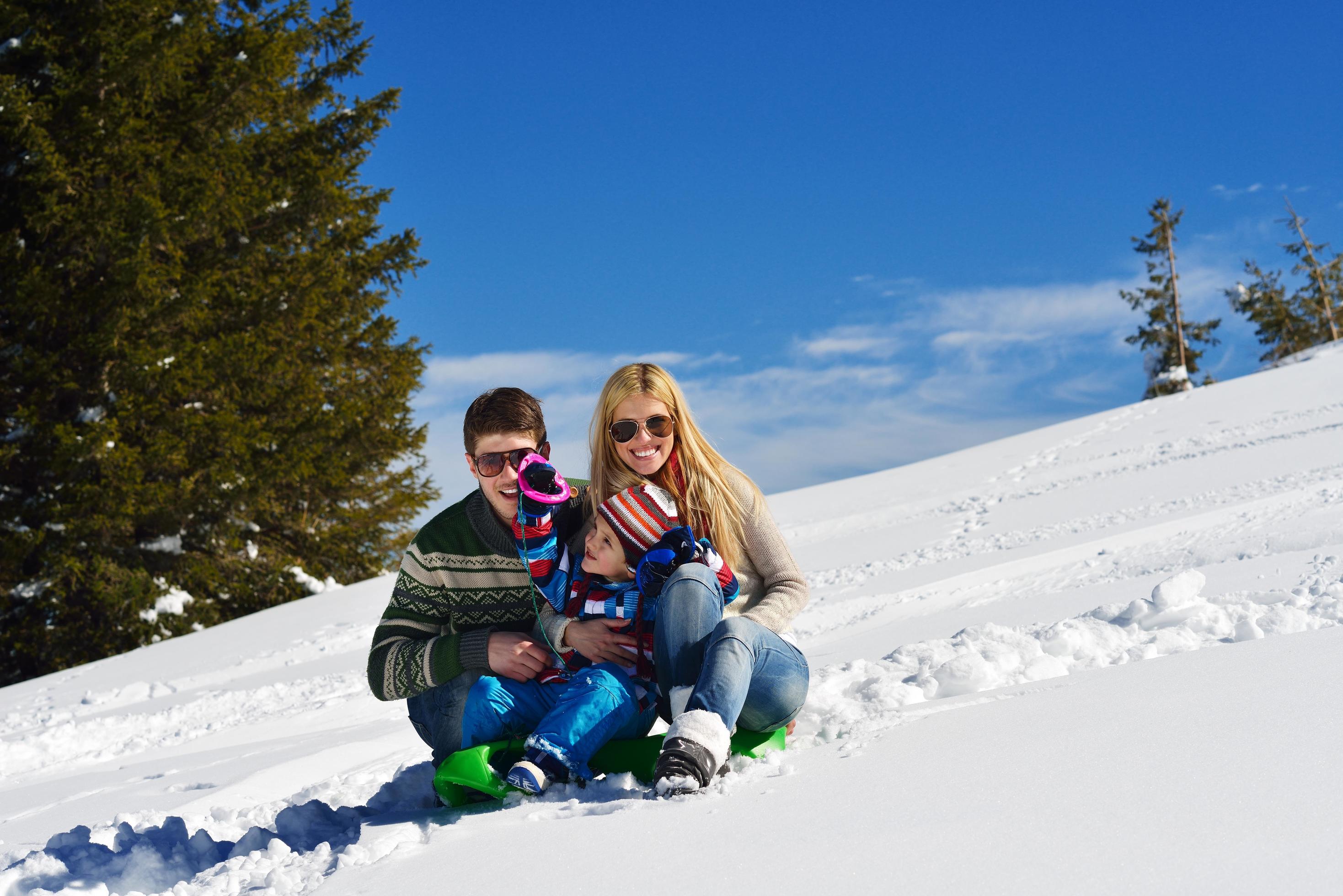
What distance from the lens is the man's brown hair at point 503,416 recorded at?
2641 mm

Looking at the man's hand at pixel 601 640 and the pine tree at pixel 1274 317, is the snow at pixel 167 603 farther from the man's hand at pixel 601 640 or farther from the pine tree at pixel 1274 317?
the pine tree at pixel 1274 317

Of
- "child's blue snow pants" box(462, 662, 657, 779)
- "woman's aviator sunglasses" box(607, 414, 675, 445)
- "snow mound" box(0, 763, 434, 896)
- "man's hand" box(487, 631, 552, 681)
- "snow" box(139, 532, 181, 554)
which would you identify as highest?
"snow" box(139, 532, 181, 554)

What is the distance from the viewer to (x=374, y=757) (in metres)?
4.02

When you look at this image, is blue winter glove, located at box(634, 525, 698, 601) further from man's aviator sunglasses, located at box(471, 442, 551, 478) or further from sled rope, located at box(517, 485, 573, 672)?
man's aviator sunglasses, located at box(471, 442, 551, 478)

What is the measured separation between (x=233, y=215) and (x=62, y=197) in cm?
183

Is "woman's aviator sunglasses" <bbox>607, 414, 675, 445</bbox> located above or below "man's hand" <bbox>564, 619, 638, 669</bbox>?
above

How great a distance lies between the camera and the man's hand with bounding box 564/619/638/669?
2477 millimetres

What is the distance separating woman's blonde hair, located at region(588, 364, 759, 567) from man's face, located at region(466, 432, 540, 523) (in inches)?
8.9

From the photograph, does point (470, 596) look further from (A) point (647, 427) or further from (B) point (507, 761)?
(A) point (647, 427)

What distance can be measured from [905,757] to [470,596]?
1.32 meters

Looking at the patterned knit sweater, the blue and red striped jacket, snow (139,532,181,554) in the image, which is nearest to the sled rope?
the blue and red striped jacket

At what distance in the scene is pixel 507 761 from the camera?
2457 mm

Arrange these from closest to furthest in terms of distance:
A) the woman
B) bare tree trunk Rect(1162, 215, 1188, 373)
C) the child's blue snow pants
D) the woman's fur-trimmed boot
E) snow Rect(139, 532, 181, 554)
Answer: the woman's fur-trimmed boot → the woman → the child's blue snow pants → snow Rect(139, 532, 181, 554) → bare tree trunk Rect(1162, 215, 1188, 373)

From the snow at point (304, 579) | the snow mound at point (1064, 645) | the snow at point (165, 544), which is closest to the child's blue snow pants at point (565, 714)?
the snow mound at point (1064, 645)
